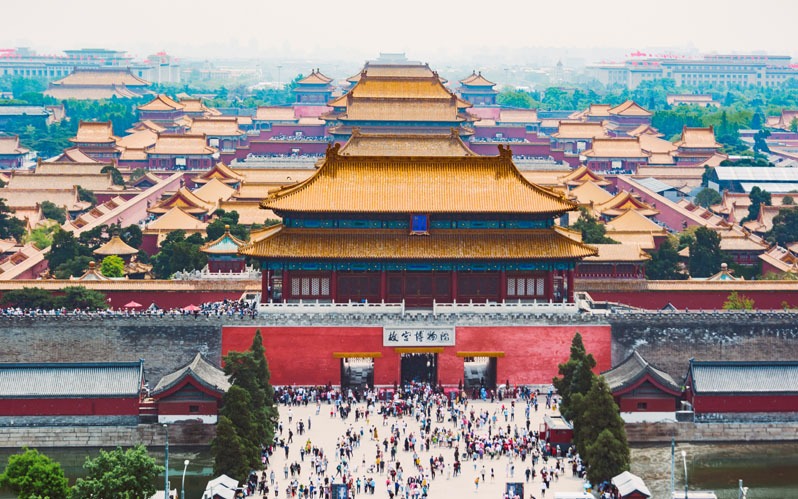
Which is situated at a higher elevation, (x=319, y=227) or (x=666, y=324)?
(x=319, y=227)

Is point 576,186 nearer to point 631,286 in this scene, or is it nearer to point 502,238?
point 631,286

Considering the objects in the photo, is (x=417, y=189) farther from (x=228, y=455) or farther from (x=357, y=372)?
(x=228, y=455)

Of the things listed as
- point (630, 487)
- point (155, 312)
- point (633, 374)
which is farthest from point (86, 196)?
point (630, 487)

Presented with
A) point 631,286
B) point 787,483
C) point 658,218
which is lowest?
point 787,483

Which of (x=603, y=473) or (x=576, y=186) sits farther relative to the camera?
(x=576, y=186)

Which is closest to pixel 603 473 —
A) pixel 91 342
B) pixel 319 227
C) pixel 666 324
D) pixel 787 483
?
pixel 787 483
